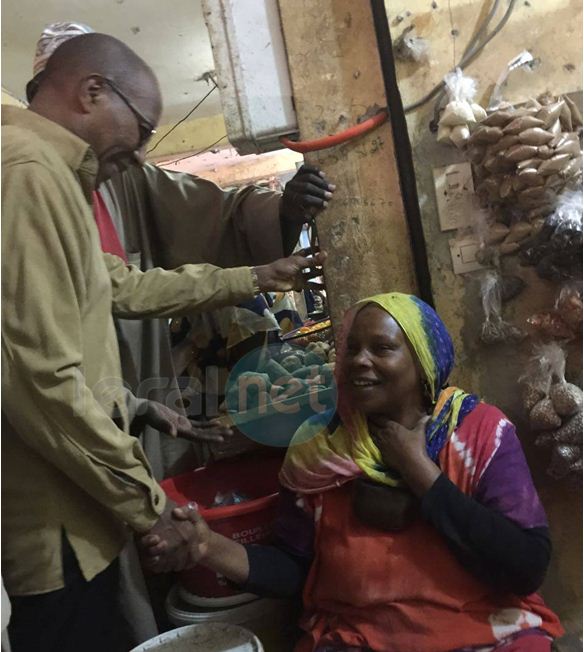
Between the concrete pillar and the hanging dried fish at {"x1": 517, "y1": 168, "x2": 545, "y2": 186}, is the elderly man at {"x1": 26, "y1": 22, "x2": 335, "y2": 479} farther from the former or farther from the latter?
the hanging dried fish at {"x1": 517, "y1": 168, "x2": 545, "y2": 186}

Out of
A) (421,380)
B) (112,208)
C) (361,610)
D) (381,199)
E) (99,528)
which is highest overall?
(112,208)

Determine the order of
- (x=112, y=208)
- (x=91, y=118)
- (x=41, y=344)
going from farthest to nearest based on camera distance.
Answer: (x=112, y=208) < (x=91, y=118) < (x=41, y=344)

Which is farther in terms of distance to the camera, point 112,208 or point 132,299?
point 112,208

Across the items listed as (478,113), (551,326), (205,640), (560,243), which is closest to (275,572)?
(205,640)

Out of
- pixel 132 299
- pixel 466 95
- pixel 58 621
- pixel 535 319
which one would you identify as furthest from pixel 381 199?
pixel 58 621

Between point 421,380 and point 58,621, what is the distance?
0.87m

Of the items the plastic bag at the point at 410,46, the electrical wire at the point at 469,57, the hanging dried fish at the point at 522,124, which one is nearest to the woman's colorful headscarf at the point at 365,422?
the hanging dried fish at the point at 522,124

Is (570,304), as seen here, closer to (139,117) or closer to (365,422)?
(365,422)

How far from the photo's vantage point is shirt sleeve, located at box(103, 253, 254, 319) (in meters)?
1.37

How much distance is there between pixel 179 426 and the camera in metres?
1.40

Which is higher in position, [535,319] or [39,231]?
[39,231]

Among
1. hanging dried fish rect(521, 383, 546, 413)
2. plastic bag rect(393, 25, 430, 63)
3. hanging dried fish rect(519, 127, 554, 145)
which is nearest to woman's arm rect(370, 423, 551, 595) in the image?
hanging dried fish rect(521, 383, 546, 413)

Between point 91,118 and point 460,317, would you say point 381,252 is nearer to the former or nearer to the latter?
point 460,317

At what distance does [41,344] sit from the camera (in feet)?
3.05
